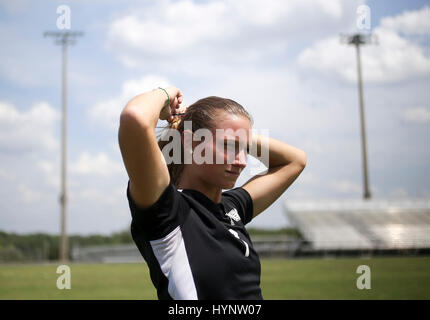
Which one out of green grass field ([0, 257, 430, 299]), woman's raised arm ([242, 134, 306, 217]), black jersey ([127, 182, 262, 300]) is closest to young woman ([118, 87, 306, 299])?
black jersey ([127, 182, 262, 300])

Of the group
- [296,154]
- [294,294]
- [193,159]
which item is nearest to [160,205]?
[193,159]

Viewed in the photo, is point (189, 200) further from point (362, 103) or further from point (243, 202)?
point (362, 103)

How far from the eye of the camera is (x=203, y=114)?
6.78 feet

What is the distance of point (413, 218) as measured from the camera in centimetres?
3725

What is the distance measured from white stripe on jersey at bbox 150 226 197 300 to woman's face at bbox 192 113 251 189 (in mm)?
279

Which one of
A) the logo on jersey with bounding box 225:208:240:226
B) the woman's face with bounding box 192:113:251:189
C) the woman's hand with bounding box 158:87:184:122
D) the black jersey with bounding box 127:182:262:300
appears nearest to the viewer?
the black jersey with bounding box 127:182:262:300

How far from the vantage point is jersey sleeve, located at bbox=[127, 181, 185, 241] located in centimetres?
179

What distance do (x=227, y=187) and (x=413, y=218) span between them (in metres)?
38.4

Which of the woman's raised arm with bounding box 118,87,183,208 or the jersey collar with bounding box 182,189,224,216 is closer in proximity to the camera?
the woman's raised arm with bounding box 118,87,183,208

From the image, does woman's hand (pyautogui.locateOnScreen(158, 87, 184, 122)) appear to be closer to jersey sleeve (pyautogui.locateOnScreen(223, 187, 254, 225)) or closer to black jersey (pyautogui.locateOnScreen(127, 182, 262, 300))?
black jersey (pyautogui.locateOnScreen(127, 182, 262, 300))

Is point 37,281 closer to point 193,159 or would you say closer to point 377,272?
point 377,272

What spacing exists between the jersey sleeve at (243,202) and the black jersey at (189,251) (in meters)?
0.47

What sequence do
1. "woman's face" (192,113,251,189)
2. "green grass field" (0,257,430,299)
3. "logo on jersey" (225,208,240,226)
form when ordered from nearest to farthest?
"woman's face" (192,113,251,189), "logo on jersey" (225,208,240,226), "green grass field" (0,257,430,299)

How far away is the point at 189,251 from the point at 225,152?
1.34ft
